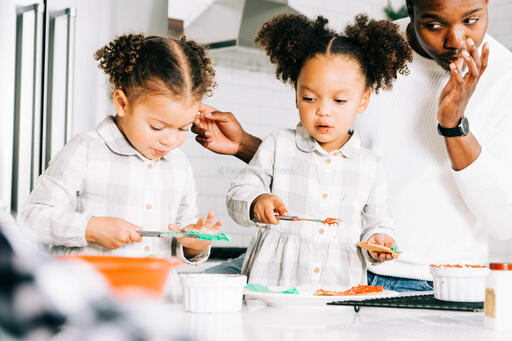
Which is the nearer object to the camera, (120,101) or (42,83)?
(120,101)

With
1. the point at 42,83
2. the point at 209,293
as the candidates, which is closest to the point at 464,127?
the point at 209,293

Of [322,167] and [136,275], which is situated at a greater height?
[322,167]

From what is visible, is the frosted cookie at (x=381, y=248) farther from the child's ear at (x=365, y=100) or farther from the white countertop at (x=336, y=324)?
the child's ear at (x=365, y=100)

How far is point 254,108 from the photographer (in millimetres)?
3557

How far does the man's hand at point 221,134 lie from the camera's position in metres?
1.96

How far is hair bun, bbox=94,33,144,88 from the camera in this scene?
1578 mm

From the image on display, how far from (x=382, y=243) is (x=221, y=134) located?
26.7 inches

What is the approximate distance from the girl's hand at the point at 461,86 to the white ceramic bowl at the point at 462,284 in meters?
0.56

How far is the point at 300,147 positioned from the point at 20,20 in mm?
1444

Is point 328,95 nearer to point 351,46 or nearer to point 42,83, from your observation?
point 351,46

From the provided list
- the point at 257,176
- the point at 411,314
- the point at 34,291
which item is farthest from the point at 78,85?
the point at 34,291

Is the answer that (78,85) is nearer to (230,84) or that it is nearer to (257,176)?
(230,84)

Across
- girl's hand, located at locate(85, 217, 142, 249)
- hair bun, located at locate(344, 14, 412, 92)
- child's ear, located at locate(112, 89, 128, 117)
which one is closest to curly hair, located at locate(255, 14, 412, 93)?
hair bun, located at locate(344, 14, 412, 92)

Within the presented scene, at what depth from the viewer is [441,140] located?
190 centimetres
